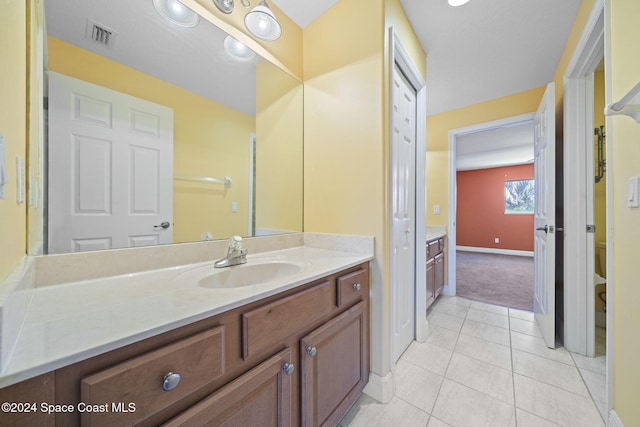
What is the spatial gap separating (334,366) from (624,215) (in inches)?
53.6

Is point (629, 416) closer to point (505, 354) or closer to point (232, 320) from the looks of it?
point (505, 354)

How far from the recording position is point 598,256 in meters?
2.08

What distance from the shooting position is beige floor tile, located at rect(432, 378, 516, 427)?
115 cm

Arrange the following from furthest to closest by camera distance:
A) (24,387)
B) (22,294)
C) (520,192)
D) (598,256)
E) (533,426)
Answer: (520,192) → (598,256) → (533,426) → (22,294) → (24,387)

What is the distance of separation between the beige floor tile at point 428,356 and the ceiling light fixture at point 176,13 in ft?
7.82

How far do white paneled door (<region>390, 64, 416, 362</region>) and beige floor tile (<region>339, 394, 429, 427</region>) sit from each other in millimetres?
222

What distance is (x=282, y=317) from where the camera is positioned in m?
0.79

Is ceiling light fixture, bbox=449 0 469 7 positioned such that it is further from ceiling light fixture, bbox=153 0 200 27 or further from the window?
the window

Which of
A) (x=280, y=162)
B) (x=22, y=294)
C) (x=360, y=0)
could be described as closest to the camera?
(x=22, y=294)

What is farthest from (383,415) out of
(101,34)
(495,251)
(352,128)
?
(495,251)

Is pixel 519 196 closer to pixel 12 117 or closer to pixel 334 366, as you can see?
pixel 334 366

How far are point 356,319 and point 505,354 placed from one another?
1376 millimetres

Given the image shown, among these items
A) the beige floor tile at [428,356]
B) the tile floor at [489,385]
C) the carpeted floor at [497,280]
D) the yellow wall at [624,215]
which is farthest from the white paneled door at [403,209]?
the carpeted floor at [497,280]

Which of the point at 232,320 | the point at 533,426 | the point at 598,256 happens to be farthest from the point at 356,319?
the point at 598,256
